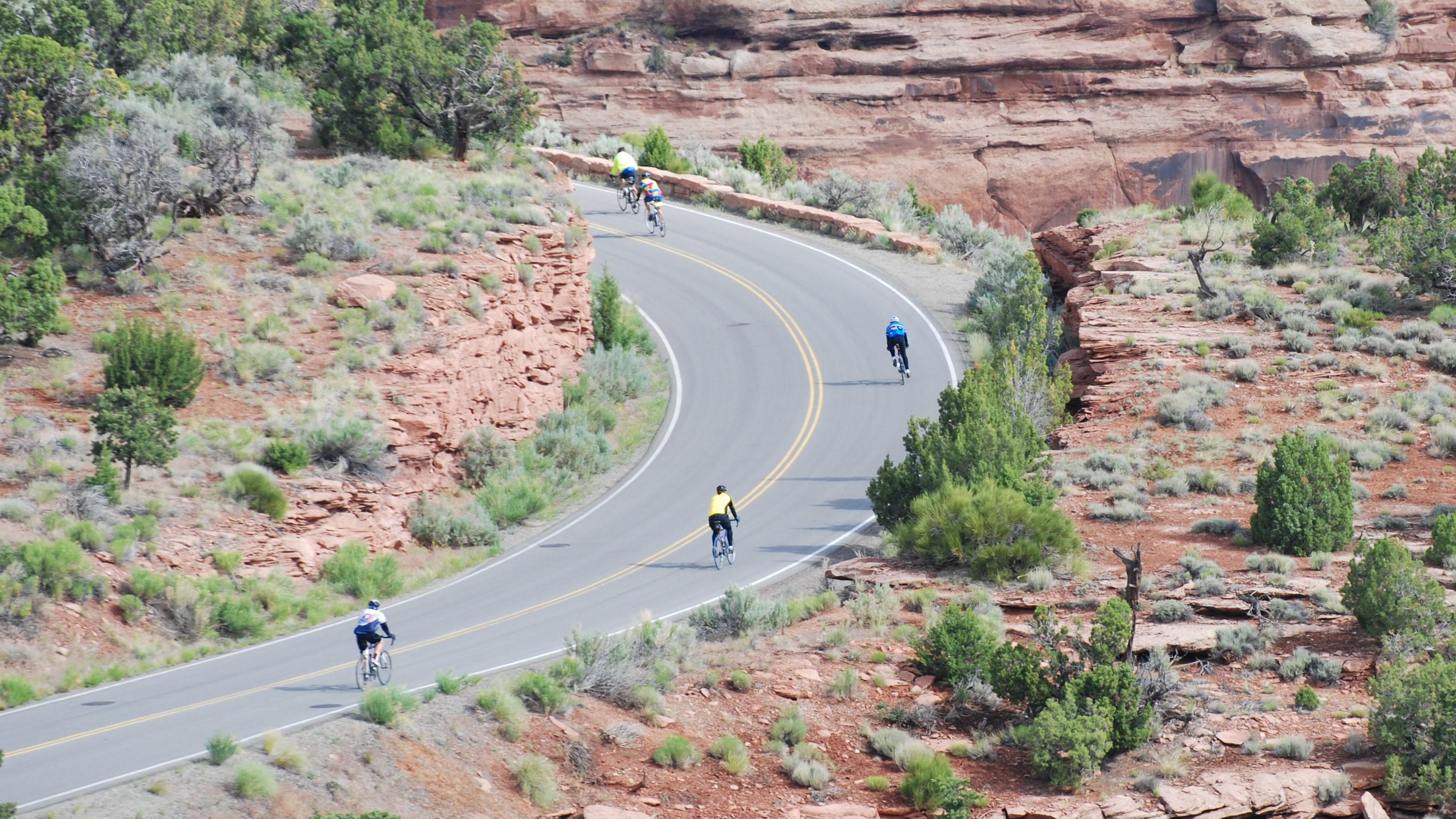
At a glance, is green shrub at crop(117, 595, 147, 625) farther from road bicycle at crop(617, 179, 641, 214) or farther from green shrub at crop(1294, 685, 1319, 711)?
road bicycle at crop(617, 179, 641, 214)

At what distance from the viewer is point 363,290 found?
2962 cm

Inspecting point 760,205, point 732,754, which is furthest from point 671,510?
point 760,205

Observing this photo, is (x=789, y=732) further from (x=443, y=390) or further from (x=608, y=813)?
(x=443, y=390)

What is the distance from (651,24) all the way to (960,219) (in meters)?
17.4

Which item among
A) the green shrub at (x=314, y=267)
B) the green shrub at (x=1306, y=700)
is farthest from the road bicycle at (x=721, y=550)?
the green shrub at (x=314, y=267)

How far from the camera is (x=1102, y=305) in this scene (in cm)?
3512

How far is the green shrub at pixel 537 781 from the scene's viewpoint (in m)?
15.4

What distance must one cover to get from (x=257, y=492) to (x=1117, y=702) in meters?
14.2

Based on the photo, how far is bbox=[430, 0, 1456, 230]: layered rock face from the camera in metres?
56.5

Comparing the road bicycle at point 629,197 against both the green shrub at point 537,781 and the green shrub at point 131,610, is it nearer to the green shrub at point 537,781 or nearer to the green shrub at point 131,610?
the green shrub at point 131,610

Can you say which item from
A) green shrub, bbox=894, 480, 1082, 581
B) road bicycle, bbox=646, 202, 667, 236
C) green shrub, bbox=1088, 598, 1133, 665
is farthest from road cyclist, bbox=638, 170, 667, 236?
green shrub, bbox=1088, 598, 1133, 665

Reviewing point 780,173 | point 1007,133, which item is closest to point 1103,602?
point 780,173

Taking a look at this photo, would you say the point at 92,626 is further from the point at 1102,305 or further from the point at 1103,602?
the point at 1102,305

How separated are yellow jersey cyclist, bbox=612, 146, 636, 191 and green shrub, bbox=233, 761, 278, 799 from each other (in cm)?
3229
